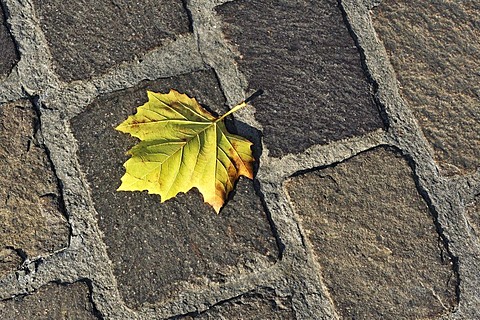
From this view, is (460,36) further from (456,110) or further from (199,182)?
(199,182)

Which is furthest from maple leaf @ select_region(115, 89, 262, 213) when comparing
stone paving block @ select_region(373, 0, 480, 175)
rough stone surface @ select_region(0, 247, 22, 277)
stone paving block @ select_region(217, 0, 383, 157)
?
stone paving block @ select_region(373, 0, 480, 175)

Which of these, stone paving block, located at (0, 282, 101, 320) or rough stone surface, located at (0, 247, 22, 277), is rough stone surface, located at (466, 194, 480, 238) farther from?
rough stone surface, located at (0, 247, 22, 277)

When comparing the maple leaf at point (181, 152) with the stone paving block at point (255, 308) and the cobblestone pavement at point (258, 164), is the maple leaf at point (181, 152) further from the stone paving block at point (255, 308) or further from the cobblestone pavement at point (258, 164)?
the stone paving block at point (255, 308)

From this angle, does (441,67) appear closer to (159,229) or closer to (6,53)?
(159,229)

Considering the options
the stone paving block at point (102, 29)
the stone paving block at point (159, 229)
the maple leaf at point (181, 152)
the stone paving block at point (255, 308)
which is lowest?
the stone paving block at point (255, 308)

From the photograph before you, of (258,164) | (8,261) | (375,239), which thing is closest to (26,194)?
(8,261)

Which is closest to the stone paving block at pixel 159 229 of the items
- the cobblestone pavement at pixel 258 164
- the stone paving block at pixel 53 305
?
the cobblestone pavement at pixel 258 164
